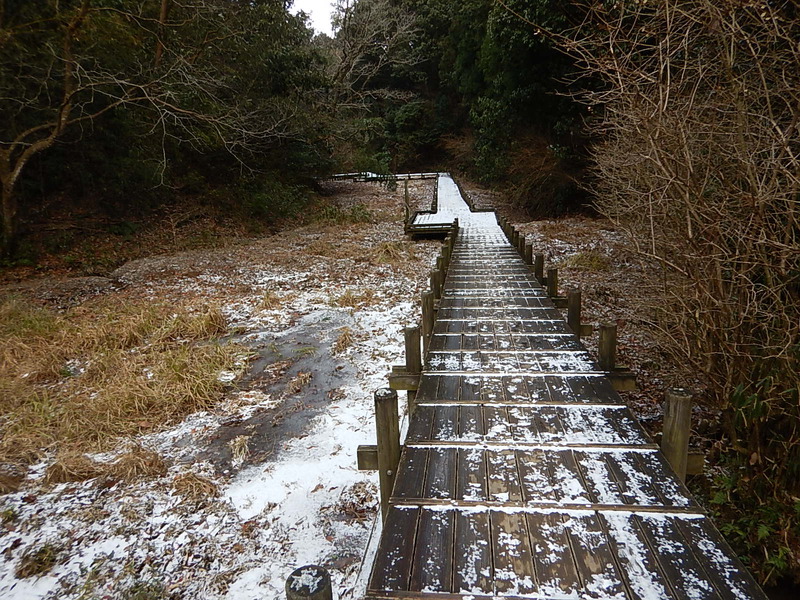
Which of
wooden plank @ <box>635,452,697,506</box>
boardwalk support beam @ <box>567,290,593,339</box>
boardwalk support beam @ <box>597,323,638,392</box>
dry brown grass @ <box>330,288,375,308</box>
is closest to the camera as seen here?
wooden plank @ <box>635,452,697,506</box>

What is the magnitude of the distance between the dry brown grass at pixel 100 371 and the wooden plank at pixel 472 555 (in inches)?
162

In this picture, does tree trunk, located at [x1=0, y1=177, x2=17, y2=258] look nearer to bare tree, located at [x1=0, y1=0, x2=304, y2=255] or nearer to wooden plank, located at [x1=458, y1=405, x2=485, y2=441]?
bare tree, located at [x1=0, y1=0, x2=304, y2=255]

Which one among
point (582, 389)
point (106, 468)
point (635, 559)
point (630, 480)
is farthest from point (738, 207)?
point (106, 468)

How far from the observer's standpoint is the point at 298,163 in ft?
65.5

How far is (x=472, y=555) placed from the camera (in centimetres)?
232

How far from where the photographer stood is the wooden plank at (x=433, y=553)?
218cm

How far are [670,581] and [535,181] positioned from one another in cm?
1723

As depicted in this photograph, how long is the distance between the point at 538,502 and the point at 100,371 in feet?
20.7

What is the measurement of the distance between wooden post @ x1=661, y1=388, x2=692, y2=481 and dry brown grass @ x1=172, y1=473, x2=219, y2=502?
3837 mm

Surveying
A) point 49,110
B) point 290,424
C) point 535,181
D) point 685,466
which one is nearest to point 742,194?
point 685,466

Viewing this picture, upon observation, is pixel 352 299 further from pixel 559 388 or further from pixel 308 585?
pixel 308 585

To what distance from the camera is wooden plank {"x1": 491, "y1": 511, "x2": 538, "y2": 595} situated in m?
2.13

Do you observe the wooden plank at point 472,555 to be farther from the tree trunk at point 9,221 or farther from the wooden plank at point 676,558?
the tree trunk at point 9,221

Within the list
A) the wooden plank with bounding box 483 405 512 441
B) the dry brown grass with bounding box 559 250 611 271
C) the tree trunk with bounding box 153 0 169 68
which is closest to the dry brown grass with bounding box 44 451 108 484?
the wooden plank with bounding box 483 405 512 441
